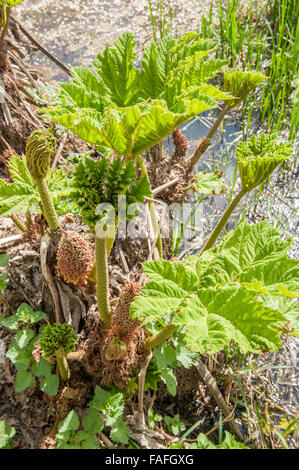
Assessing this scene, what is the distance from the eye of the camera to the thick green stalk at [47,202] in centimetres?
149

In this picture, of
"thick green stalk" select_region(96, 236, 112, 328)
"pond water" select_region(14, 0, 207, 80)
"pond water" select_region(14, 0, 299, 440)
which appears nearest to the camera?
"thick green stalk" select_region(96, 236, 112, 328)

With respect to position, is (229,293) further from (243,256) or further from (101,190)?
(101,190)

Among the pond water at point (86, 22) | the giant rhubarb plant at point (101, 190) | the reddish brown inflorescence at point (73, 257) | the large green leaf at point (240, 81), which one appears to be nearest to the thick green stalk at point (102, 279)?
the giant rhubarb plant at point (101, 190)

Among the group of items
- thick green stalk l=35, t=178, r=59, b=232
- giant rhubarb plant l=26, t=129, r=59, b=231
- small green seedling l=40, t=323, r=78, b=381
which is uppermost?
giant rhubarb plant l=26, t=129, r=59, b=231

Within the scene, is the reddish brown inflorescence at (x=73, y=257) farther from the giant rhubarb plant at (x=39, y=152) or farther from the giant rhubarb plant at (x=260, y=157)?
the giant rhubarb plant at (x=260, y=157)

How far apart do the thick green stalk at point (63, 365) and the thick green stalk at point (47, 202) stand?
0.55 meters

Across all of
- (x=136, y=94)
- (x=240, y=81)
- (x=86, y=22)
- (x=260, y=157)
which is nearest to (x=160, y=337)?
(x=260, y=157)

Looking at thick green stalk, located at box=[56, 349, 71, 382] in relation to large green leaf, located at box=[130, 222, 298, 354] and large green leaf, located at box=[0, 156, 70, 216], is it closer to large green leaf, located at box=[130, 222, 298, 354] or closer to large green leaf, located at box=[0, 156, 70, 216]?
large green leaf, located at box=[130, 222, 298, 354]

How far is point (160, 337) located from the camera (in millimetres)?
1560

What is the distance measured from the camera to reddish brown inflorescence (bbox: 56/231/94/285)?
1541 millimetres

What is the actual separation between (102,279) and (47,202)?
0.41 m

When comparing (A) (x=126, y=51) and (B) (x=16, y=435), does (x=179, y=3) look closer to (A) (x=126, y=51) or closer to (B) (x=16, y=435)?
(A) (x=126, y=51)

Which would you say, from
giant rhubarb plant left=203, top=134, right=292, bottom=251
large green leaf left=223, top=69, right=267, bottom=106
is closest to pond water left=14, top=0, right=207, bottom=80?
large green leaf left=223, top=69, right=267, bottom=106

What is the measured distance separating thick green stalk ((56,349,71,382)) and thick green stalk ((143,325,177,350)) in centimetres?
35
